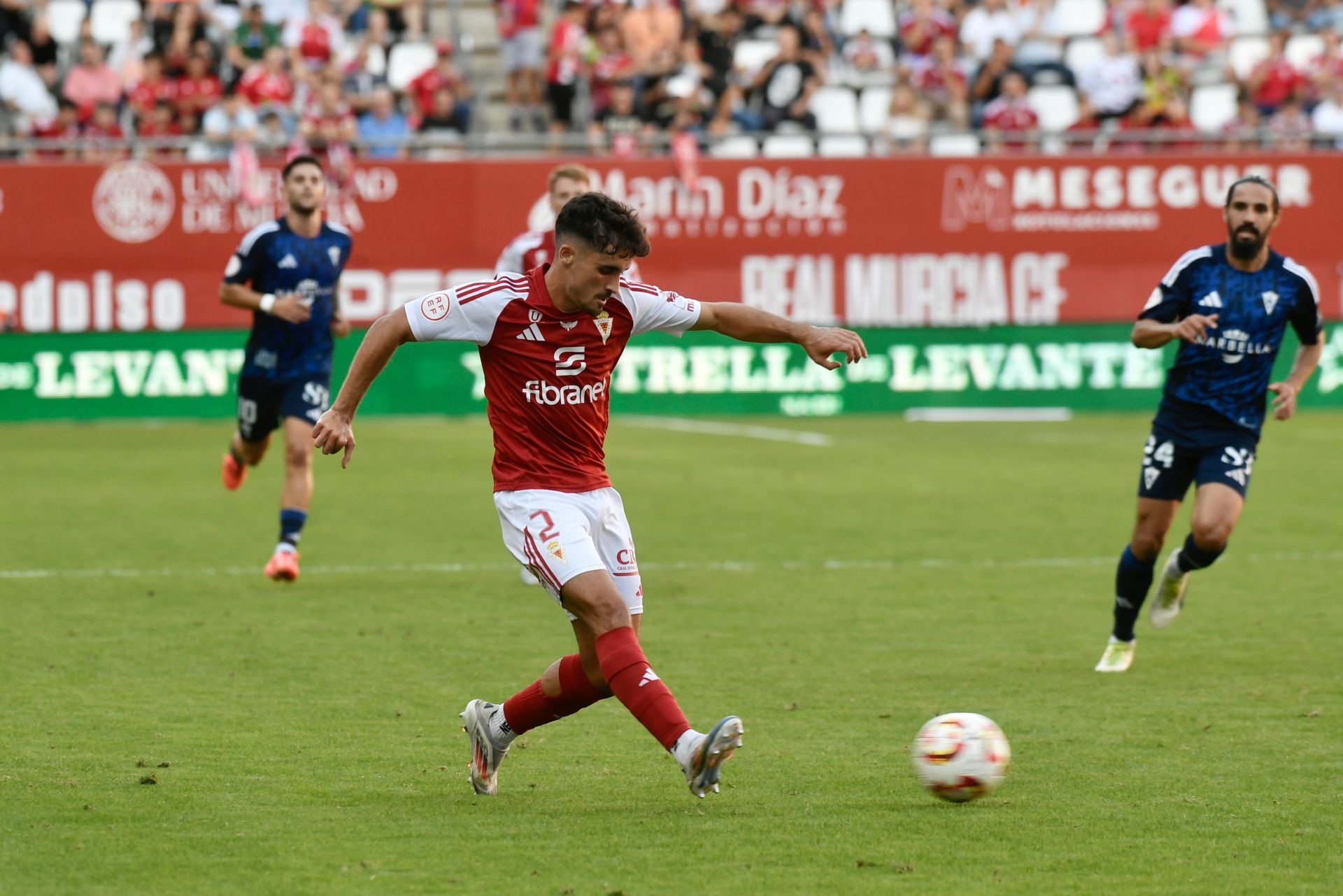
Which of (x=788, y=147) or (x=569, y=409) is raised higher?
(x=788, y=147)

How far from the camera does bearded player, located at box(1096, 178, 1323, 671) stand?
8672mm

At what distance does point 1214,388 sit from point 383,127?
15.3m

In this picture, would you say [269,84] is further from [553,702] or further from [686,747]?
[686,747]

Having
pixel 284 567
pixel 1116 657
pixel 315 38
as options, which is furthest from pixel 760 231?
pixel 1116 657

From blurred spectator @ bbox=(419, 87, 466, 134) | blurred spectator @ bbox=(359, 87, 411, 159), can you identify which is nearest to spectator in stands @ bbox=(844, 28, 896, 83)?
blurred spectator @ bbox=(419, 87, 466, 134)

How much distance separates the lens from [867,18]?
2578cm

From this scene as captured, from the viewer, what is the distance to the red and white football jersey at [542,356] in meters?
6.22

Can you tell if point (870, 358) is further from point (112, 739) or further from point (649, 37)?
point (112, 739)

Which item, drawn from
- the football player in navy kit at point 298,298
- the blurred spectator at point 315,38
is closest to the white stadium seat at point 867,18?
the blurred spectator at point 315,38

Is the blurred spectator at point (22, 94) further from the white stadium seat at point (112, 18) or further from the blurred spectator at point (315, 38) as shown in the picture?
the blurred spectator at point (315, 38)

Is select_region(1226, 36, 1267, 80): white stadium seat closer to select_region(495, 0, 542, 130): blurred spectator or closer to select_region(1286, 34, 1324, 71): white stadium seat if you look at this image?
select_region(1286, 34, 1324, 71): white stadium seat

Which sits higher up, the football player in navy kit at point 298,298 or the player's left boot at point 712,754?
the football player in navy kit at point 298,298

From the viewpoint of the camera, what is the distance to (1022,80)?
23.7m

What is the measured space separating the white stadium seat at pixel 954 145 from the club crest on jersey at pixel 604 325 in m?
16.7
